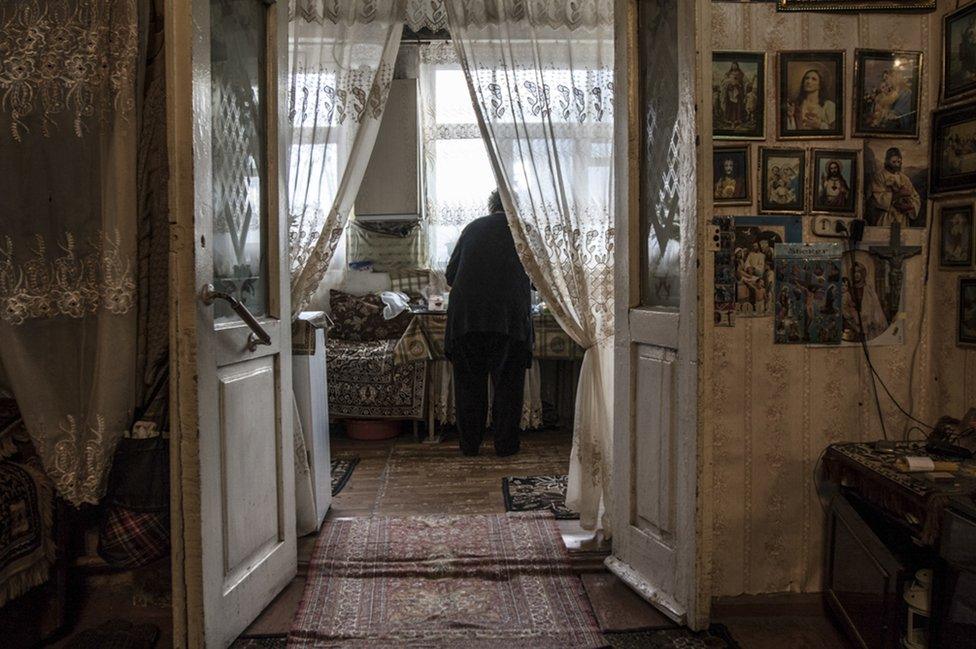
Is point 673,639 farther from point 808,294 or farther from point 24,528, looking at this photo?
point 24,528

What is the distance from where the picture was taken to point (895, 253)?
2340mm

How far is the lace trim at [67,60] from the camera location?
2086mm

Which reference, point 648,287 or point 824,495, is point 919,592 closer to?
point 824,495

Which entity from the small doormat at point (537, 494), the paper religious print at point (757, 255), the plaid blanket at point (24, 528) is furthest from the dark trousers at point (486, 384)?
the plaid blanket at point (24, 528)

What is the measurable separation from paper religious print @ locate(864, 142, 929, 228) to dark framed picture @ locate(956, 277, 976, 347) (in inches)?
10.7

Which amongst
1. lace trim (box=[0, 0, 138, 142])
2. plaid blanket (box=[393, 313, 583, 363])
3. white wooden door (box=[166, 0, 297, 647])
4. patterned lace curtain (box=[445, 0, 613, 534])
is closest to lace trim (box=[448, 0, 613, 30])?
patterned lace curtain (box=[445, 0, 613, 534])

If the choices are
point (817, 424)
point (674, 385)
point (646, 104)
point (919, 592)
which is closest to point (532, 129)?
point (646, 104)

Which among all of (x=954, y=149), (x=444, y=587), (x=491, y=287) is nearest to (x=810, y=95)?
(x=954, y=149)

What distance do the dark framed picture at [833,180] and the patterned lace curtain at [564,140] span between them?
0.92m

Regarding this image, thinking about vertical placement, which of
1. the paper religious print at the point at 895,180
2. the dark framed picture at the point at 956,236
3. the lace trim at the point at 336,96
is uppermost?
the lace trim at the point at 336,96

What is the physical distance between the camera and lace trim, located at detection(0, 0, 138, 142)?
2086 millimetres

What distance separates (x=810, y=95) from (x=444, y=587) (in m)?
2.18

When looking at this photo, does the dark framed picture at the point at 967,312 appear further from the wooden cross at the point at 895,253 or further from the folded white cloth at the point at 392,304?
the folded white cloth at the point at 392,304

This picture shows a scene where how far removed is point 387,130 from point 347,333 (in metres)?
1.61
